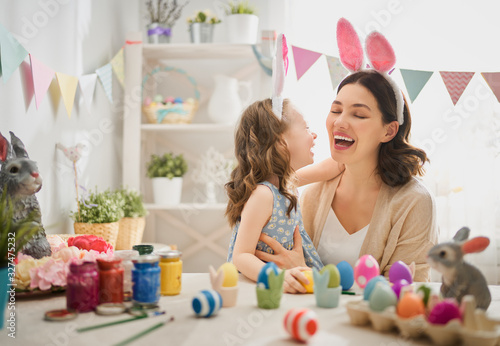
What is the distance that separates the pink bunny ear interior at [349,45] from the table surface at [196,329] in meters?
0.90

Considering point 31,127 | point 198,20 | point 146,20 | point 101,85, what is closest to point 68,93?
point 31,127

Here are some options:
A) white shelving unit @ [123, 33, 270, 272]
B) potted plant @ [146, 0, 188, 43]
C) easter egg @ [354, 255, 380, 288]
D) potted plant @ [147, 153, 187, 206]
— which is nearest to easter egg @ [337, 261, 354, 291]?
easter egg @ [354, 255, 380, 288]

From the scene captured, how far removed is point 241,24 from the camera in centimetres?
279

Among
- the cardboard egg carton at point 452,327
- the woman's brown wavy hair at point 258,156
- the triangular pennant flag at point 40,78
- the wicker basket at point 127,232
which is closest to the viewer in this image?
the cardboard egg carton at point 452,327

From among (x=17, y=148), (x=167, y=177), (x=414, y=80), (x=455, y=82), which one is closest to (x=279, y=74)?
(x=17, y=148)

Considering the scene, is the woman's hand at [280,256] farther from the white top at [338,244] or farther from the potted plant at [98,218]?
the potted plant at [98,218]

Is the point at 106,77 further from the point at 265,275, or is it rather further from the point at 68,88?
the point at 265,275

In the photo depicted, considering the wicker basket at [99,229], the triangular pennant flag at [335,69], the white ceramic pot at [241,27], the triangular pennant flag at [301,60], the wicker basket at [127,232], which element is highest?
the white ceramic pot at [241,27]

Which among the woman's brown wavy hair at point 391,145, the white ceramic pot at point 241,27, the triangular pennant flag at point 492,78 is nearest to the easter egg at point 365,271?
the woman's brown wavy hair at point 391,145

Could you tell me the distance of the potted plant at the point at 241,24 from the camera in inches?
109

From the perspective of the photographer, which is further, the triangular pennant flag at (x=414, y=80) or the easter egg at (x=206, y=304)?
the triangular pennant flag at (x=414, y=80)

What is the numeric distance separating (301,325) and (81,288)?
0.45m

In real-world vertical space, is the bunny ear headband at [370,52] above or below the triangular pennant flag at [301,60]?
below

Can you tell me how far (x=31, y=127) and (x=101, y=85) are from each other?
2.57 ft
